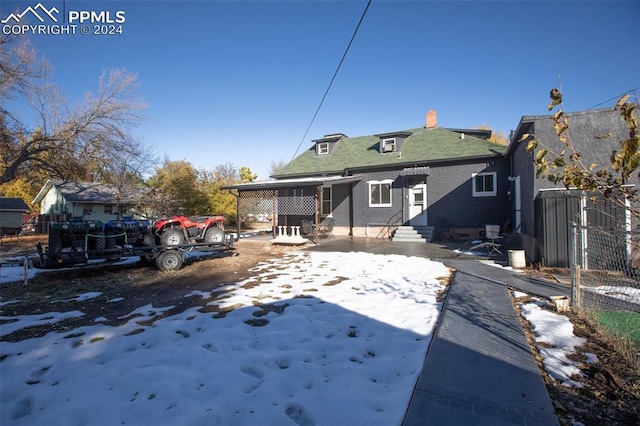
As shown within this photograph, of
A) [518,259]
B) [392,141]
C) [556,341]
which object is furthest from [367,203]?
[556,341]

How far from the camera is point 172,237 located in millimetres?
8828

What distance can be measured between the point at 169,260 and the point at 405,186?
39.2 ft

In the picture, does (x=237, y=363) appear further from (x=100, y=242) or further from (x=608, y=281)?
(x=608, y=281)

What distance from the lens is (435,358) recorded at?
3.46m

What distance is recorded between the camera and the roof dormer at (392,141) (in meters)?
18.0

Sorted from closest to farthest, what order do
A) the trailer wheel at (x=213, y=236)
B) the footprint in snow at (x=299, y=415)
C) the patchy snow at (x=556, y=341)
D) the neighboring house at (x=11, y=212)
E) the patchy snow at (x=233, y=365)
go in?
the footprint in snow at (x=299, y=415), the patchy snow at (x=233, y=365), the patchy snow at (x=556, y=341), the trailer wheel at (x=213, y=236), the neighboring house at (x=11, y=212)

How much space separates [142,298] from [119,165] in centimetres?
1350

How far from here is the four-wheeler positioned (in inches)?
287

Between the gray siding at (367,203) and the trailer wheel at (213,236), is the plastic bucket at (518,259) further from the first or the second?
the gray siding at (367,203)

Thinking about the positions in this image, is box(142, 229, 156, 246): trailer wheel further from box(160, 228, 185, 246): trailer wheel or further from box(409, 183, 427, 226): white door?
box(409, 183, 427, 226): white door

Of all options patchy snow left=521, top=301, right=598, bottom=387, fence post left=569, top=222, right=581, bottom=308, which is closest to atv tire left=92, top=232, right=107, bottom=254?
patchy snow left=521, top=301, right=598, bottom=387

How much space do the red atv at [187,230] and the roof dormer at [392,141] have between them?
11.2 meters

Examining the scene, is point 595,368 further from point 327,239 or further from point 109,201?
point 109,201

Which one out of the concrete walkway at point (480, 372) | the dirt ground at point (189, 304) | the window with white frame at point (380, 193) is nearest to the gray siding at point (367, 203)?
the window with white frame at point (380, 193)
